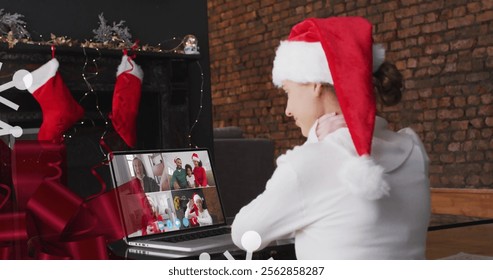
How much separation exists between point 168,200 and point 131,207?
7cm

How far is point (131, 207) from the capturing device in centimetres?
117

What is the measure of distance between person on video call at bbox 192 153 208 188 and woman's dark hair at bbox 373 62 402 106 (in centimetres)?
48

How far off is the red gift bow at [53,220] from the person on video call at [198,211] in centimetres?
13

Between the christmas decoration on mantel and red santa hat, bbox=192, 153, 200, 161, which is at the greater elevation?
the christmas decoration on mantel

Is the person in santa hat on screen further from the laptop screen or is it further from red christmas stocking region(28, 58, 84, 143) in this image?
red christmas stocking region(28, 58, 84, 143)

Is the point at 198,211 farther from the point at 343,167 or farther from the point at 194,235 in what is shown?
the point at 343,167

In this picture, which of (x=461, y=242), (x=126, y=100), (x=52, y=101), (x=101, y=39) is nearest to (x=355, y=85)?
(x=52, y=101)

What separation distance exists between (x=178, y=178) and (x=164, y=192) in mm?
57

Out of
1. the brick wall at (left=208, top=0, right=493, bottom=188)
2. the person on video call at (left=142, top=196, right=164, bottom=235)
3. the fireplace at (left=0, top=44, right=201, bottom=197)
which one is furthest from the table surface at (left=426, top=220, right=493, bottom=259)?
the person on video call at (left=142, top=196, right=164, bottom=235)

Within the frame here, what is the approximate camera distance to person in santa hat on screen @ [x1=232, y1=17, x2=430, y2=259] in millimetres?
797

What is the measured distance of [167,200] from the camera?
1.19 meters
